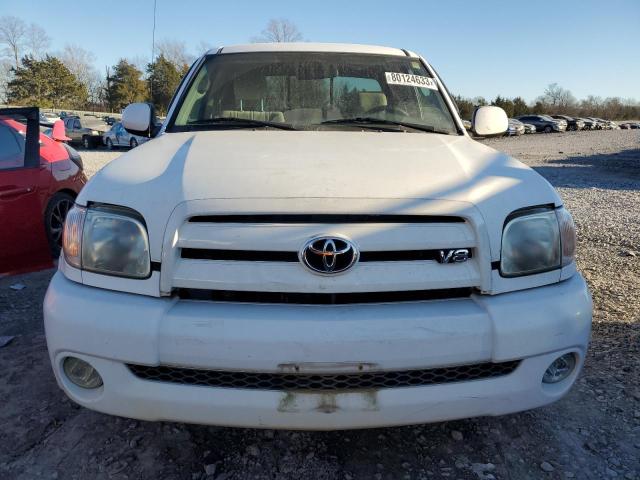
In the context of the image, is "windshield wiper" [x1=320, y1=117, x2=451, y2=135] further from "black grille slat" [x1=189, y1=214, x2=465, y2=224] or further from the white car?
"black grille slat" [x1=189, y1=214, x2=465, y2=224]

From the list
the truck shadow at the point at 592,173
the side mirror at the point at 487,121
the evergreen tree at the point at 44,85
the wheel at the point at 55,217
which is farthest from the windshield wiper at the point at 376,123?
the evergreen tree at the point at 44,85

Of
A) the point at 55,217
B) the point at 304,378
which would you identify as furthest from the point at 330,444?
the point at 55,217

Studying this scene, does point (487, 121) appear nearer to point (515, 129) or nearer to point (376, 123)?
point (376, 123)

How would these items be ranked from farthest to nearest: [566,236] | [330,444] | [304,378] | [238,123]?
[238,123] → [330,444] → [566,236] → [304,378]

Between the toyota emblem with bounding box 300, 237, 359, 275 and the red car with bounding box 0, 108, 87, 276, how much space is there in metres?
3.15

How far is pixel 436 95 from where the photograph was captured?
11.1ft

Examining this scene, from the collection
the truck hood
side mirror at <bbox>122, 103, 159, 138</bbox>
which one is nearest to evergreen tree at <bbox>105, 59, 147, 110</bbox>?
side mirror at <bbox>122, 103, 159, 138</bbox>

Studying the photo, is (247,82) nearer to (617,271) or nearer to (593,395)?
(593,395)

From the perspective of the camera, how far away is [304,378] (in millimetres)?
1784

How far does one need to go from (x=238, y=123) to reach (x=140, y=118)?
31.7 inches

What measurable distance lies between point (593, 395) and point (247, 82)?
2.71 m

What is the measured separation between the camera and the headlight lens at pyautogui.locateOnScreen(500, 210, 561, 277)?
1915 mm

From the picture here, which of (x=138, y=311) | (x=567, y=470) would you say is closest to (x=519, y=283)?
(x=567, y=470)

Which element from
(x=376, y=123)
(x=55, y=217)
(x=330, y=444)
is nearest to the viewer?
(x=330, y=444)
